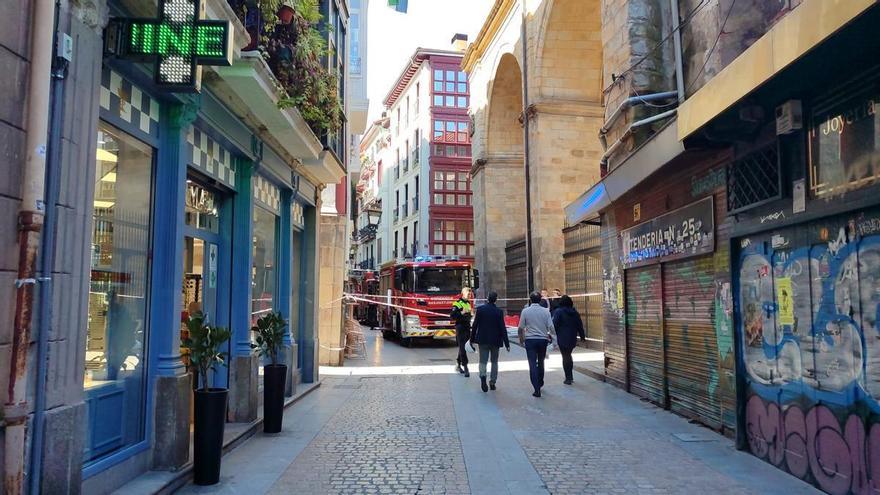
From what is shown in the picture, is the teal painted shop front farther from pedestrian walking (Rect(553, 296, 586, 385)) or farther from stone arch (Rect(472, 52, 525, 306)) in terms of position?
stone arch (Rect(472, 52, 525, 306))

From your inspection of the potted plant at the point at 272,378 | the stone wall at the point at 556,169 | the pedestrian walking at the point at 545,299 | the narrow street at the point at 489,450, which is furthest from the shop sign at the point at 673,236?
the stone wall at the point at 556,169

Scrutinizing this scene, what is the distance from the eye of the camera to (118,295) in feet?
16.9

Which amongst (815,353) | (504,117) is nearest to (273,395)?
(815,353)

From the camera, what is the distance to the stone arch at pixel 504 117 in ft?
90.6

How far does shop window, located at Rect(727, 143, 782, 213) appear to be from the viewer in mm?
6016

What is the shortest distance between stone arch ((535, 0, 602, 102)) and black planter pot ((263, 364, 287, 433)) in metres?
16.8

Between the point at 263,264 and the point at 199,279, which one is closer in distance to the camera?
the point at 199,279

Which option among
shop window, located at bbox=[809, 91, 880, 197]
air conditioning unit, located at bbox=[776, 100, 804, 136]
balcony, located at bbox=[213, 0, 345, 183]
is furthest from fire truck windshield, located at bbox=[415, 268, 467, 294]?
shop window, located at bbox=[809, 91, 880, 197]

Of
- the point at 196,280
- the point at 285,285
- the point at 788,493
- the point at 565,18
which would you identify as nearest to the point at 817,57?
the point at 788,493

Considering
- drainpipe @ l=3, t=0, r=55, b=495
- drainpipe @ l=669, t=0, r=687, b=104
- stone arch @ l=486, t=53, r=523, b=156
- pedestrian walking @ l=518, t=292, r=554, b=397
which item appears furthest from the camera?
stone arch @ l=486, t=53, r=523, b=156

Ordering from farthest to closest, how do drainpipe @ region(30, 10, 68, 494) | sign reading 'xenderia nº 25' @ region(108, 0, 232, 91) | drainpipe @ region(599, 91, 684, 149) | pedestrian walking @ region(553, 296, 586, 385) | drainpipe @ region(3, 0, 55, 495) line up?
pedestrian walking @ region(553, 296, 586, 385) < drainpipe @ region(599, 91, 684, 149) < sign reading 'xenderia nº 25' @ region(108, 0, 232, 91) < drainpipe @ region(30, 10, 68, 494) < drainpipe @ region(3, 0, 55, 495)

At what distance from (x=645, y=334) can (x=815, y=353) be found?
4557mm

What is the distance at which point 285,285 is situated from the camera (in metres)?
10.3

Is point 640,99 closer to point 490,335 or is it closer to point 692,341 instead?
point 692,341
